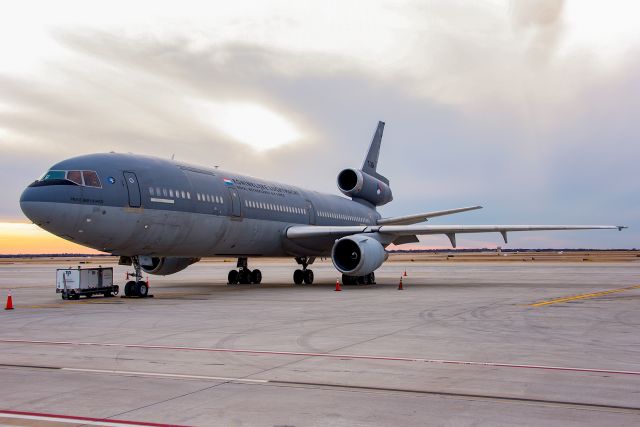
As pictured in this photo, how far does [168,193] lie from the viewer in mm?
20562

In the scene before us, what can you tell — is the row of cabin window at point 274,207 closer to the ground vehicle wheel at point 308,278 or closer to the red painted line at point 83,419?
the ground vehicle wheel at point 308,278

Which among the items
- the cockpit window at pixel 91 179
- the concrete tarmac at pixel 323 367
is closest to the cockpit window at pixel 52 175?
the cockpit window at pixel 91 179

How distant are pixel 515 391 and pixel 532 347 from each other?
3.17 m

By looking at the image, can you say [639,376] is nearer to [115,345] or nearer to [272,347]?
[272,347]

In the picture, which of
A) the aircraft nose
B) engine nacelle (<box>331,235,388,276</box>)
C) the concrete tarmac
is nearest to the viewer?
the concrete tarmac

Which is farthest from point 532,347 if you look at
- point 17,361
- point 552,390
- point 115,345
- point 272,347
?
point 17,361

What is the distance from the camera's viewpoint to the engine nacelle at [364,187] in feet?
113

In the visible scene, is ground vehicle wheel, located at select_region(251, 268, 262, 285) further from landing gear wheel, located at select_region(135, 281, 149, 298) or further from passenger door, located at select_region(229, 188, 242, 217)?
landing gear wheel, located at select_region(135, 281, 149, 298)

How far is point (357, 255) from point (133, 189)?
958 cm

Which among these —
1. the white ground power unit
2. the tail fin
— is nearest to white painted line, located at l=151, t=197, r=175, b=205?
the white ground power unit

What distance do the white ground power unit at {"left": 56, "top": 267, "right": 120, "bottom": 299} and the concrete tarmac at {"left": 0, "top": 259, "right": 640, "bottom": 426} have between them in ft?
14.4

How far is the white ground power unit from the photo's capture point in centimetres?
1944

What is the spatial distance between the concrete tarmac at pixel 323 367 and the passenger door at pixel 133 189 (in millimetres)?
4882

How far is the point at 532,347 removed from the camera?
938 cm
